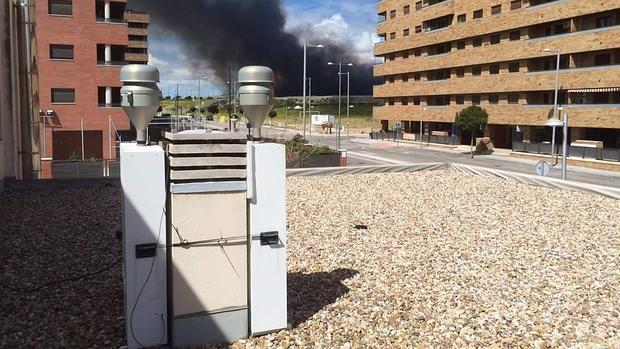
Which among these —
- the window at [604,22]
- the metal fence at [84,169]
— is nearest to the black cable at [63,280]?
the metal fence at [84,169]

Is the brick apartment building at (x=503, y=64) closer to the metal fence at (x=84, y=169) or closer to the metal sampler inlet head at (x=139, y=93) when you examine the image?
the metal fence at (x=84, y=169)

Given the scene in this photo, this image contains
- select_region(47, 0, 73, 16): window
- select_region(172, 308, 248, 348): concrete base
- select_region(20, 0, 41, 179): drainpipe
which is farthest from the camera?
select_region(47, 0, 73, 16): window

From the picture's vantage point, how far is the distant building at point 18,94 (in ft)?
60.6

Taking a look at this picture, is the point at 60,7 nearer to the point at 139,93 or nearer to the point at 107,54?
the point at 107,54

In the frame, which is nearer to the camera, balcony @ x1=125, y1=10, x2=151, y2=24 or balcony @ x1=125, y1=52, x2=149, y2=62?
balcony @ x1=125, y1=52, x2=149, y2=62

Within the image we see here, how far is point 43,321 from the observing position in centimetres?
665

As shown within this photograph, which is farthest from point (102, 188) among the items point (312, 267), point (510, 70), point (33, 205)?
point (510, 70)

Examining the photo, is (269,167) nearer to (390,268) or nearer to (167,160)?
(167,160)

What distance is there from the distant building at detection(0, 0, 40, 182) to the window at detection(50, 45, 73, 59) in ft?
55.2

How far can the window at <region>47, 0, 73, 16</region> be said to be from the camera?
3765cm

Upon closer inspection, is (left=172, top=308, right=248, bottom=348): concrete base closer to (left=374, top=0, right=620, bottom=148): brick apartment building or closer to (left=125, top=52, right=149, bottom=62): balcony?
(left=374, top=0, right=620, bottom=148): brick apartment building

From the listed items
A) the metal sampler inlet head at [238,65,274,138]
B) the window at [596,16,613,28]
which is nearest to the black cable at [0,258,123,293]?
the metal sampler inlet head at [238,65,274,138]

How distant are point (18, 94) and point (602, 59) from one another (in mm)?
42419

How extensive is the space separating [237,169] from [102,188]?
1303 cm
